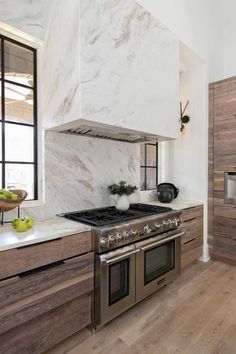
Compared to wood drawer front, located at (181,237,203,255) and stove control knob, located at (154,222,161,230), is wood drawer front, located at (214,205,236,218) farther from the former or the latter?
stove control knob, located at (154,222,161,230)

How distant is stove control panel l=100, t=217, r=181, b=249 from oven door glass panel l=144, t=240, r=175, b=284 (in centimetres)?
18

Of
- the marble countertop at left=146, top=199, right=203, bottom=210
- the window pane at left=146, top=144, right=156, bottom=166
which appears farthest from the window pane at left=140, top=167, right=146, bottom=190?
the marble countertop at left=146, top=199, right=203, bottom=210

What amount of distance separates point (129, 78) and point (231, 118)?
171 cm

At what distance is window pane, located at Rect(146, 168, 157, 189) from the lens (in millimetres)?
3303

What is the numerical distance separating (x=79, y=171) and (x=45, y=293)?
1159 millimetres

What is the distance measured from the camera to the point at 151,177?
3.35m

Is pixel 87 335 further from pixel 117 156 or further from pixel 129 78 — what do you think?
pixel 129 78

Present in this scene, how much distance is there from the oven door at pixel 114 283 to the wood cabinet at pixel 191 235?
1.04 m

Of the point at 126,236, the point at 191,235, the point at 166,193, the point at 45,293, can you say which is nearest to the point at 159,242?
the point at 126,236

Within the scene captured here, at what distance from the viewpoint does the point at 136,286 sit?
6.22 ft

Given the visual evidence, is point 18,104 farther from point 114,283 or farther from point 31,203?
point 114,283

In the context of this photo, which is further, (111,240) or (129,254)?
(129,254)

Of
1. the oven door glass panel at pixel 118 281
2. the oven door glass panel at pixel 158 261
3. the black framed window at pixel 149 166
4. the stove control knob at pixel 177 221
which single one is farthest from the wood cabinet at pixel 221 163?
the oven door glass panel at pixel 118 281

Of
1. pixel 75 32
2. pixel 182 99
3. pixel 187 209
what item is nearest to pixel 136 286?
pixel 187 209
